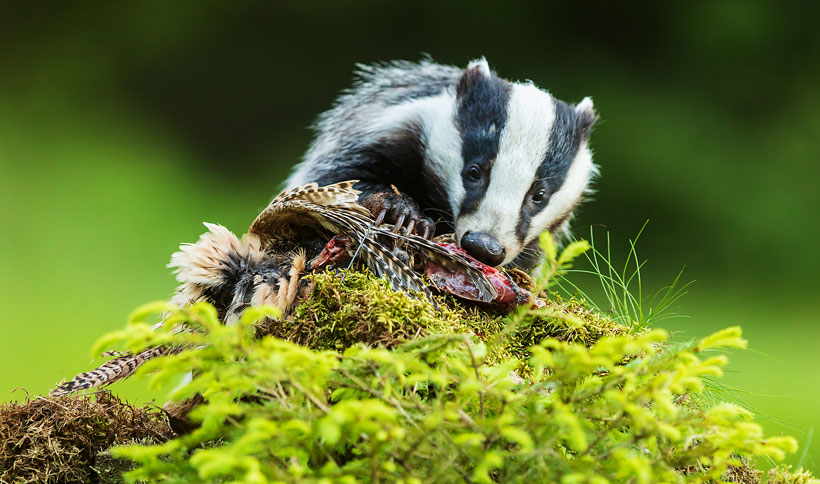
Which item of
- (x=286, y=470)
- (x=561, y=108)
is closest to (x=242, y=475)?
(x=286, y=470)

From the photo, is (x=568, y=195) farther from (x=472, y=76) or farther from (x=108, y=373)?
(x=108, y=373)

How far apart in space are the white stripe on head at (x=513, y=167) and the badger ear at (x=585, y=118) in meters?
0.10

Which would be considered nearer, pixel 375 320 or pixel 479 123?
pixel 375 320

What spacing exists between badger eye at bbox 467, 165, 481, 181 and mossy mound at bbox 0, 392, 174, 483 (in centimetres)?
62

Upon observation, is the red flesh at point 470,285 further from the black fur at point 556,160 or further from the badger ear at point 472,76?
the badger ear at point 472,76

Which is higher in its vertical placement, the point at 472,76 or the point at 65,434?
the point at 472,76

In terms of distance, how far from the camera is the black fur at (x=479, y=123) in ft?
3.68

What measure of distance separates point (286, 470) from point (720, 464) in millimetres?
313

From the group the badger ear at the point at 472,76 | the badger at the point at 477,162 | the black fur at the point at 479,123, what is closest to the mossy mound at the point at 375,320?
the badger at the point at 477,162

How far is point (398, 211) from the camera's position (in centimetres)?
93

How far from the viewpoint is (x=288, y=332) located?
0.68 m

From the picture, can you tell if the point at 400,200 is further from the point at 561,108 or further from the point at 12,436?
the point at 12,436

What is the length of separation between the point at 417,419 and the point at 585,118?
949 mm

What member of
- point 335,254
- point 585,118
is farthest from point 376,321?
point 585,118
